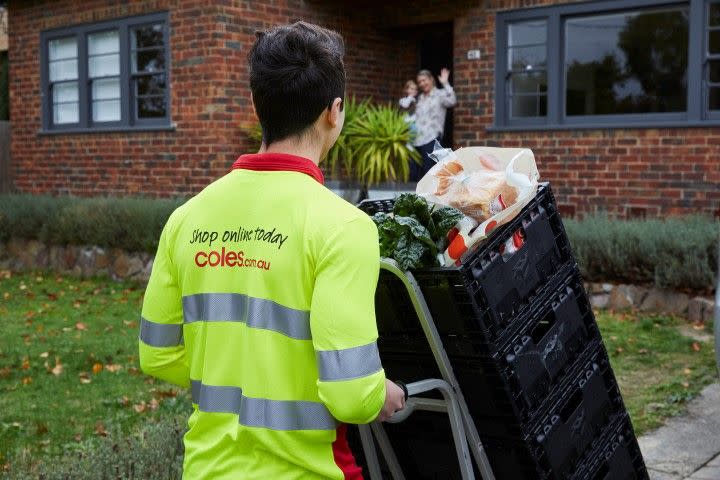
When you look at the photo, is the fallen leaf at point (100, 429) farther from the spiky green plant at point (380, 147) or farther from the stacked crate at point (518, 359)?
the spiky green plant at point (380, 147)

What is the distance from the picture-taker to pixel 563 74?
459 inches

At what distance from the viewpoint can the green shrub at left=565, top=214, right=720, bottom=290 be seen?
8516 millimetres

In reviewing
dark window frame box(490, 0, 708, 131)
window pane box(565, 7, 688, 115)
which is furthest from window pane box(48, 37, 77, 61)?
window pane box(565, 7, 688, 115)

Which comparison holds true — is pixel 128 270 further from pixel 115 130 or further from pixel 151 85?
pixel 151 85

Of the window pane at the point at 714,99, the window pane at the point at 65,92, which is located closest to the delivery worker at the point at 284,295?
the window pane at the point at 714,99

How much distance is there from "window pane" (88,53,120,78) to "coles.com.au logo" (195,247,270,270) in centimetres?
1235

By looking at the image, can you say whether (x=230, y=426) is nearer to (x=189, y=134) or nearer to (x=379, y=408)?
(x=379, y=408)

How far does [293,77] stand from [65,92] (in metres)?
13.6

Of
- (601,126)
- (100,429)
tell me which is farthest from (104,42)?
(100,429)

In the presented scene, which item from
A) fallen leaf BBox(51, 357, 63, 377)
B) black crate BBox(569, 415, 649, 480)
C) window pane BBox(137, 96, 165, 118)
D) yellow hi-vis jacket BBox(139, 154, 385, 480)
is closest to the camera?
yellow hi-vis jacket BBox(139, 154, 385, 480)

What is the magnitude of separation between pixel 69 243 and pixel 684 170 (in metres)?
7.85

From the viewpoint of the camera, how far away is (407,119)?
12.2 metres

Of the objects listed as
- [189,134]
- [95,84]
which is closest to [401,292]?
[189,134]

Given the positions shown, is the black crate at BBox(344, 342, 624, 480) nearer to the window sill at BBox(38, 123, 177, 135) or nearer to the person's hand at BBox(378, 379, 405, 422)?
the person's hand at BBox(378, 379, 405, 422)
